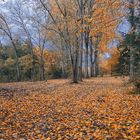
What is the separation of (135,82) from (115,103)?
119 inches

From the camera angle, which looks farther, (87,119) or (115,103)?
(115,103)

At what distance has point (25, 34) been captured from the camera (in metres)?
43.3

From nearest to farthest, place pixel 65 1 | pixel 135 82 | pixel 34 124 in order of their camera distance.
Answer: pixel 34 124
pixel 135 82
pixel 65 1

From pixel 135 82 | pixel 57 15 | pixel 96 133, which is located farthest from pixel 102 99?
pixel 57 15

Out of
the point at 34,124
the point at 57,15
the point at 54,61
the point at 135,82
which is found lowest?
the point at 34,124

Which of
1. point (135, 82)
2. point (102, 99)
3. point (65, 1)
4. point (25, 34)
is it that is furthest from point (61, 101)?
point (25, 34)

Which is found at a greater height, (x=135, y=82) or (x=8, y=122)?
(x=135, y=82)

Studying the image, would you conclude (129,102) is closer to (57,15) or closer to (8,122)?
(8,122)

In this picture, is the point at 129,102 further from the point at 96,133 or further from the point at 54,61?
the point at 54,61

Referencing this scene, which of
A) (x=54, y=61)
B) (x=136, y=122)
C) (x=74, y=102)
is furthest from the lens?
(x=54, y=61)

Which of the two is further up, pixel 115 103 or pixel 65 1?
pixel 65 1

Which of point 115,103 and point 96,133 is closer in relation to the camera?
point 96,133

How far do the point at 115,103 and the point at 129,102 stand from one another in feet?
1.89

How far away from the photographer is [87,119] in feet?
28.5
